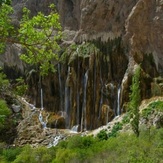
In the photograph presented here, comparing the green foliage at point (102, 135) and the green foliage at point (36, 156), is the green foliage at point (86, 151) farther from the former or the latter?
the green foliage at point (102, 135)

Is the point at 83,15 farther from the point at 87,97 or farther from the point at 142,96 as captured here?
the point at 142,96

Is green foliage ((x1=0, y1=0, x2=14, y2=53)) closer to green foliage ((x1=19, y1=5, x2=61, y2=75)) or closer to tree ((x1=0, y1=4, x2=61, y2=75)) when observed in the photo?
tree ((x1=0, y1=4, x2=61, y2=75))

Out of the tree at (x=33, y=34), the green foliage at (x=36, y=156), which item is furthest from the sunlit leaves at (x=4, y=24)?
the green foliage at (x=36, y=156)

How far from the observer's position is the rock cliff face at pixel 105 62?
31188 millimetres

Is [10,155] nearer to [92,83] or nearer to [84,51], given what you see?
[92,83]

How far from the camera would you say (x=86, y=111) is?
33.3m

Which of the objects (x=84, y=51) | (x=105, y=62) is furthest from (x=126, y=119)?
(x=84, y=51)

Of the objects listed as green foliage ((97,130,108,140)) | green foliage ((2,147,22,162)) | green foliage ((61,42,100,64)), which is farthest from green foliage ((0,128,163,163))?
green foliage ((61,42,100,64))

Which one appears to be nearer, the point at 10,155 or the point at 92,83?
the point at 10,155

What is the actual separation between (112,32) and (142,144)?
24.2m

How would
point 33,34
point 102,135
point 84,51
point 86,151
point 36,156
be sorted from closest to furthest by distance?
1. point 33,34
2. point 36,156
3. point 86,151
4. point 102,135
5. point 84,51

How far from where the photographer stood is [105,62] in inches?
1366

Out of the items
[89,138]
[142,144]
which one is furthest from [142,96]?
[142,144]

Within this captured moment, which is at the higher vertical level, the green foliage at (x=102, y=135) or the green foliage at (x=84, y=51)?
the green foliage at (x=84, y=51)
